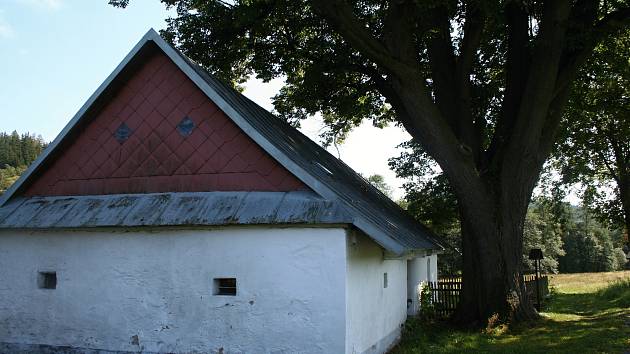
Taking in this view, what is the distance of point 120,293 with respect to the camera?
10.0m

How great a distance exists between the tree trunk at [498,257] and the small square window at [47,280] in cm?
928

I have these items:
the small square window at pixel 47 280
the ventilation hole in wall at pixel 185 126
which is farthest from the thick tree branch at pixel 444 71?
the small square window at pixel 47 280

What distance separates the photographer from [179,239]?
9828 millimetres

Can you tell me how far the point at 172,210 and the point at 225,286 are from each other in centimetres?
167

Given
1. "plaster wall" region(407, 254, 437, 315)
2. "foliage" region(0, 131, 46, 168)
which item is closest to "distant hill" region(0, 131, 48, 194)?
"foliage" region(0, 131, 46, 168)

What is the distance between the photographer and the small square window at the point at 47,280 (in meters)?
10.8

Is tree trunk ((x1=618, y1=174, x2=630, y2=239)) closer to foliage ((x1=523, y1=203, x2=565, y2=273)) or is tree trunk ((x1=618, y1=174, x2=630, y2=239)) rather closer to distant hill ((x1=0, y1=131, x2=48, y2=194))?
foliage ((x1=523, y1=203, x2=565, y2=273))

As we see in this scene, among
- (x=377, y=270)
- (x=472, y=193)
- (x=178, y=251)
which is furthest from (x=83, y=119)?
(x=472, y=193)

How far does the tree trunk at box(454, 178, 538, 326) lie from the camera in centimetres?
1304

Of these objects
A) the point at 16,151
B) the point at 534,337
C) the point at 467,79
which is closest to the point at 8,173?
the point at 16,151

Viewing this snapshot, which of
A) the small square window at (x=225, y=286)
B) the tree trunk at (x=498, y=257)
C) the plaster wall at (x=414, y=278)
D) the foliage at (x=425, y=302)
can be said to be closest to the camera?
the small square window at (x=225, y=286)

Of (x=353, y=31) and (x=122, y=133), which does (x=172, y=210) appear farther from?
(x=353, y=31)

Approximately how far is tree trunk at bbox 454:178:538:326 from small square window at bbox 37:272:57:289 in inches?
365

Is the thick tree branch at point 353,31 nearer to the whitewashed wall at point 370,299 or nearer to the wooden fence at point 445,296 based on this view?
the whitewashed wall at point 370,299
